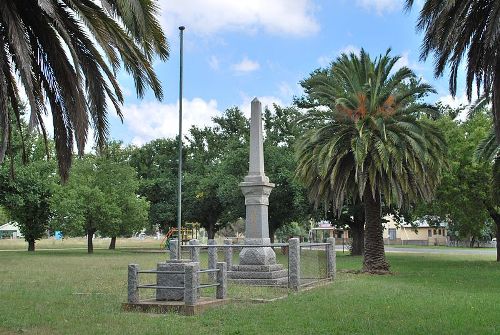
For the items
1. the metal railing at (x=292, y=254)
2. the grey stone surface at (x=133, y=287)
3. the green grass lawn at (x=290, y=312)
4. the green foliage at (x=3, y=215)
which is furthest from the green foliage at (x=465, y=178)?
the green foliage at (x=3, y=215)

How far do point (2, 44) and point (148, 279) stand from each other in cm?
1242

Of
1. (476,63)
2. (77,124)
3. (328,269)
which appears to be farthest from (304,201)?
(77,124)

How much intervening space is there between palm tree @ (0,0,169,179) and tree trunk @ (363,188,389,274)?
15.9m

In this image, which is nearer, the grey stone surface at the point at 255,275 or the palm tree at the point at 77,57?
the palm tree at the point at 77,57

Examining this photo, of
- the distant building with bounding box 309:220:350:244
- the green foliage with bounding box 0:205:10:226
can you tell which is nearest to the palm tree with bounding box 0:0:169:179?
the distant building with bounding box 309:220:350:244

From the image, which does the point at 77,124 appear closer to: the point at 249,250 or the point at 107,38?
the point at 107,38

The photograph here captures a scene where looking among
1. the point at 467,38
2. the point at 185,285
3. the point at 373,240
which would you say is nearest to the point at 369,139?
the point at 373,240

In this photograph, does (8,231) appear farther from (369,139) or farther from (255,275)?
(255,275)

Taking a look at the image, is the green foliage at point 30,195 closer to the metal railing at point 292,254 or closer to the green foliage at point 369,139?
the metal railing at point 292,254

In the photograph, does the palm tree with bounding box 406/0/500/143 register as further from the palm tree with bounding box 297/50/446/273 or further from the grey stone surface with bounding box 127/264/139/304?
the palm tree with bounding box 297/50/446/273

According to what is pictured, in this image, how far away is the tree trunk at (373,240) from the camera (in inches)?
977

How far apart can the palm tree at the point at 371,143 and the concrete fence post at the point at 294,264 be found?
6541mm

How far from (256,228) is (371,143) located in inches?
277

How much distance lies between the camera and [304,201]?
139 feet
